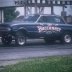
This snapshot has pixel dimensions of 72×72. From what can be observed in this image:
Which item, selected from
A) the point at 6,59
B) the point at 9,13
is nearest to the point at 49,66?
the point at 6,59

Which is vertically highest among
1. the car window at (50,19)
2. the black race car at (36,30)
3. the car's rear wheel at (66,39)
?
→ the car window at (50,19)

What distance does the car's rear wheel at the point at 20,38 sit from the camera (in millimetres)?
19531

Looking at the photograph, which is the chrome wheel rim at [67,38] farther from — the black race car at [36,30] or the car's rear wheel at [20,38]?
the car's rear wheel at [20,38]

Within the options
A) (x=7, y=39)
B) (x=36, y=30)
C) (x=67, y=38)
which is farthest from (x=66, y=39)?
(x=7, y=39)

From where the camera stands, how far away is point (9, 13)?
37.0 m

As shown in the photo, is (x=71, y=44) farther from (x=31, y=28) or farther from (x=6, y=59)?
(x=6, y=59)

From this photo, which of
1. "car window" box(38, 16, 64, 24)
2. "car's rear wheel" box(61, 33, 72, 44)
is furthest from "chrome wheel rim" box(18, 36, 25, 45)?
"car's rear wheel" box(61, 33, 72, 44)

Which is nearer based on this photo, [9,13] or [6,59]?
[6,59]

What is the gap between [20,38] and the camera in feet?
64.6

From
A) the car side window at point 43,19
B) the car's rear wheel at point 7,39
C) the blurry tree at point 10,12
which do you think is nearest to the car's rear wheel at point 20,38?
the car's rear wheel at point 7,39

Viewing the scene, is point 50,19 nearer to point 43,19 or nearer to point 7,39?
point 43,19

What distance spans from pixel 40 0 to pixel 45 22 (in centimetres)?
1064

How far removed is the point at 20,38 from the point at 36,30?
1.05 metres

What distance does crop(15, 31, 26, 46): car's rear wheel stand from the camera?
19531 millimetres
